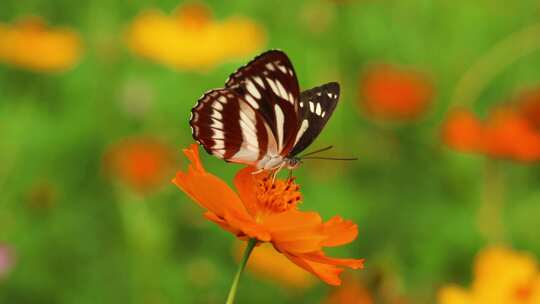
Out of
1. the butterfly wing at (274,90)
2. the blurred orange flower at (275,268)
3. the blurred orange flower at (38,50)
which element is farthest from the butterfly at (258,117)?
the blurred orange flower at (38,50)

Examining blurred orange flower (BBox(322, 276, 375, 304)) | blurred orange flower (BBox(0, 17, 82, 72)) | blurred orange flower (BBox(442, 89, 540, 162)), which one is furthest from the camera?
blurred orange flower (BBox(0, 17, 82, 72))

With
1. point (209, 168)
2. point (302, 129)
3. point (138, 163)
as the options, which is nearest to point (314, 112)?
point (302, 129)

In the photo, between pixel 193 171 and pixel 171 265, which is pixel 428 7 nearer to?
pixel 171 265

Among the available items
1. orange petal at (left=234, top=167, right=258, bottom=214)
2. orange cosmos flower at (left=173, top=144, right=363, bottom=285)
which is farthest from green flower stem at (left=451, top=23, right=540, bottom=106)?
orange cosmos flower at (left=173, top=144, right=363, bottom=285)

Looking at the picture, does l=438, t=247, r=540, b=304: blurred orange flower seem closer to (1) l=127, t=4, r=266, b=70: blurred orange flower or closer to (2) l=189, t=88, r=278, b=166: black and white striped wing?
(2) l=189, t=88, r=278, b=166: black and white striped wing

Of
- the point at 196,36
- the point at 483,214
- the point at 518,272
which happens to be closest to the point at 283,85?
the point at 518,272

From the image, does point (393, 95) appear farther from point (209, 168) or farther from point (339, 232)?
point (339, 232)
